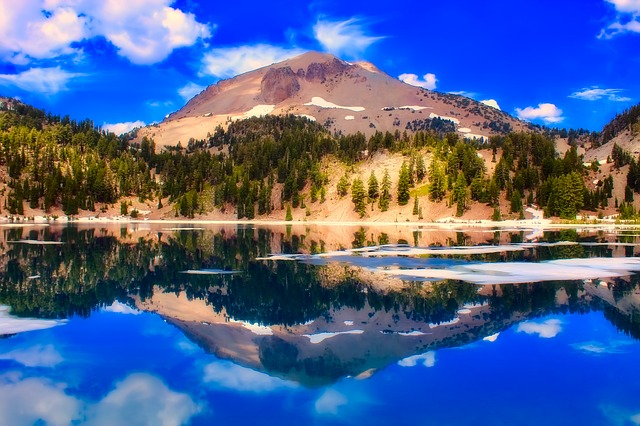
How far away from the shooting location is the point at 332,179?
15875 cm

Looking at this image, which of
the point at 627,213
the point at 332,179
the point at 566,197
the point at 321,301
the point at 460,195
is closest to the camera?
the point at 321,301

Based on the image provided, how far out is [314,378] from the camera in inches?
516

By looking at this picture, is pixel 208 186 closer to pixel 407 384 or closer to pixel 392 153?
pixel 392 153

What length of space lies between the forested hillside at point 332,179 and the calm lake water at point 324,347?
98.0 m

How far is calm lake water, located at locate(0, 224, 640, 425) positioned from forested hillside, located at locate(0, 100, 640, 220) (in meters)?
98.0

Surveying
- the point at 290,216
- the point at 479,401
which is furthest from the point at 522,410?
the point at 290,216

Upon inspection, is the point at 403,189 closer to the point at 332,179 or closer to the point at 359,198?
the point at 359,198

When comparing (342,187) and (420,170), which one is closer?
(420,170)

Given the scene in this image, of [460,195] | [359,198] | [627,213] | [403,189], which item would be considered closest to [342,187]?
[359,198]

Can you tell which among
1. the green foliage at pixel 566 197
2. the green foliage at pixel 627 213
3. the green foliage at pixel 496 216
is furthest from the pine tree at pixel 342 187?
the green foliage at pixel 627 213

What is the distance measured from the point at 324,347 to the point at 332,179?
143883 millimetres

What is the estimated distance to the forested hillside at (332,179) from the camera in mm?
125062

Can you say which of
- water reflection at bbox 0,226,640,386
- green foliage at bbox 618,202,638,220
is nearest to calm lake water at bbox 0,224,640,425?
water reflection at bbox 0,226,640,386

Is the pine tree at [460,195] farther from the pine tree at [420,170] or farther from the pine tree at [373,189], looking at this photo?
the pine tree at [373,189]
